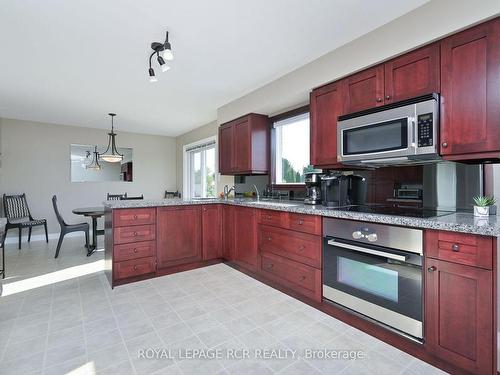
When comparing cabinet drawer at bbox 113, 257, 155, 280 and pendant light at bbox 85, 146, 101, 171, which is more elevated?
pendant light at bbox 85, 146, 101, 171

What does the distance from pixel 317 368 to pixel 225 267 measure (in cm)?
198

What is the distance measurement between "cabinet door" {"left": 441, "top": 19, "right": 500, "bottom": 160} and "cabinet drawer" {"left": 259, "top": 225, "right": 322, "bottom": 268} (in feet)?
3.86

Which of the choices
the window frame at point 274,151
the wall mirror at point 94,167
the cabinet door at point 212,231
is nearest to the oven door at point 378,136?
the window frame at point 274,151

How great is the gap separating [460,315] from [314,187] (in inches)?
61.3

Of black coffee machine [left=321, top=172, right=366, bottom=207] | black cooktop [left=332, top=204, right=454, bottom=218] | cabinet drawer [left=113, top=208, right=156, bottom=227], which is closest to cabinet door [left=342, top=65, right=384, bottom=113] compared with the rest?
black coffee machine [left=321, top=172, right=366, bottom=207]

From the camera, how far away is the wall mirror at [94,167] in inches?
223

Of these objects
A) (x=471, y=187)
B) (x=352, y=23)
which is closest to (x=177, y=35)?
(x=352, y=23)

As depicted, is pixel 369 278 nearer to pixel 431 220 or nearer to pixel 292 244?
pixel 431 220

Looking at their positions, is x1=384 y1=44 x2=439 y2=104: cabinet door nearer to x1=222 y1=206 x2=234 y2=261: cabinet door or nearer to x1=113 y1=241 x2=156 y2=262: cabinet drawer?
x1=222 y1=206 x2=234 y2=261: cabinet door

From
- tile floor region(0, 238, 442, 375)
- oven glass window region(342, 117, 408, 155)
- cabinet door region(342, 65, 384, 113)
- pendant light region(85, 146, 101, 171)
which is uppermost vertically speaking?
cabinet door region(342, 65, 384, 113)

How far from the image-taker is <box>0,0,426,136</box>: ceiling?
1.90 m

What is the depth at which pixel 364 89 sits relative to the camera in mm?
2188

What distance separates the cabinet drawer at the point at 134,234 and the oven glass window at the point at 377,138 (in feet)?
7.25

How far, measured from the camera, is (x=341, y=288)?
2.02 meters
